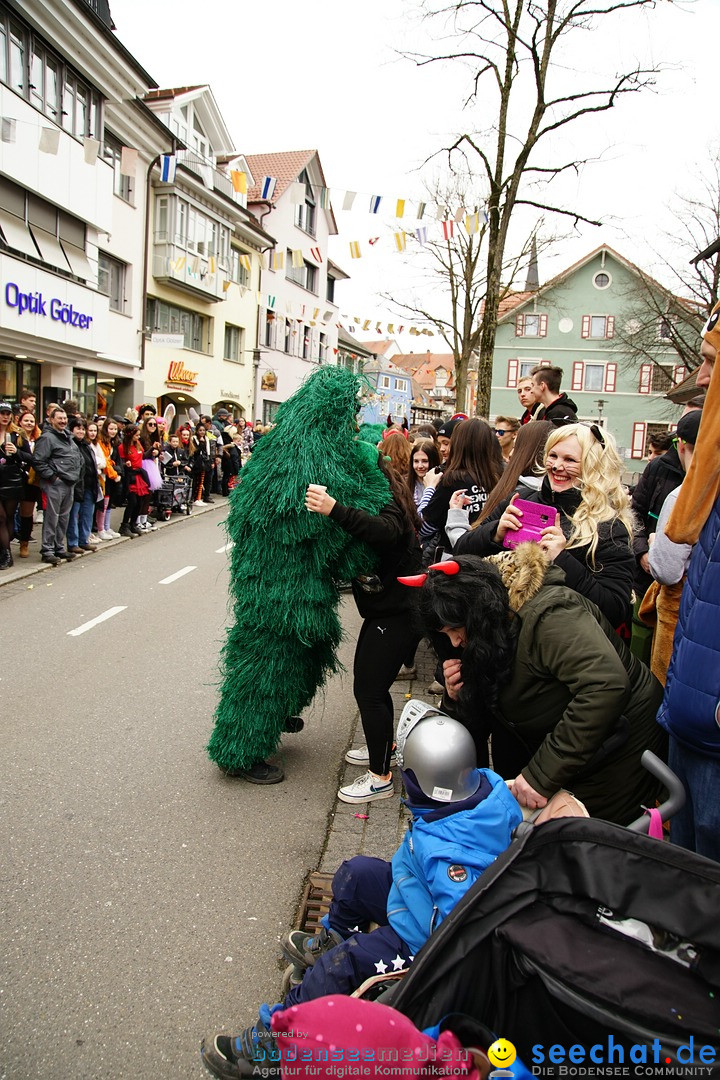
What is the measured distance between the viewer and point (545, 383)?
5277 millimetres

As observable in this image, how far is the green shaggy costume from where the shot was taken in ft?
12.0

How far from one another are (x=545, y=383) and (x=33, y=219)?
16048 mm

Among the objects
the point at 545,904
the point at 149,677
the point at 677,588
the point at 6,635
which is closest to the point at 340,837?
the point at 677,588

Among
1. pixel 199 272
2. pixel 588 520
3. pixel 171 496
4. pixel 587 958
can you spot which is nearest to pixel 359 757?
pixel 588 520

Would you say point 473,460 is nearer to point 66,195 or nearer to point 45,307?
point 45,307

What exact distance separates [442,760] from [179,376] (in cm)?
2670

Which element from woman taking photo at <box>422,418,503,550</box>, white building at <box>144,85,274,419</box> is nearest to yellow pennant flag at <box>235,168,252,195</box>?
woman taking photo at <box>422,418,503,550</box>

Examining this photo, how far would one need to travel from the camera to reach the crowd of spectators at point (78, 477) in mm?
9945

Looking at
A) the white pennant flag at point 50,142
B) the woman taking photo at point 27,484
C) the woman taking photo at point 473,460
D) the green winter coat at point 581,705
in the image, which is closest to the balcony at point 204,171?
the white pennant flag at point 50,142

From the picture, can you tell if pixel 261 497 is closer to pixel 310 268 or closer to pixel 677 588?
pixel 677 588

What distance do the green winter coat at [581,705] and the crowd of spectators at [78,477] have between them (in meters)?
5.21

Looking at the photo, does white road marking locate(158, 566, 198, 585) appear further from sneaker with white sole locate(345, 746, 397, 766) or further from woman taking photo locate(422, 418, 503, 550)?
sneaker with white sole locate(345, 746, 397, 766)

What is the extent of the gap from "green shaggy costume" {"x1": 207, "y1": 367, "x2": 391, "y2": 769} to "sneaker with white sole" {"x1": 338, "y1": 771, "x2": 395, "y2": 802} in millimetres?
483

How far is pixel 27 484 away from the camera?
33.7 ft
